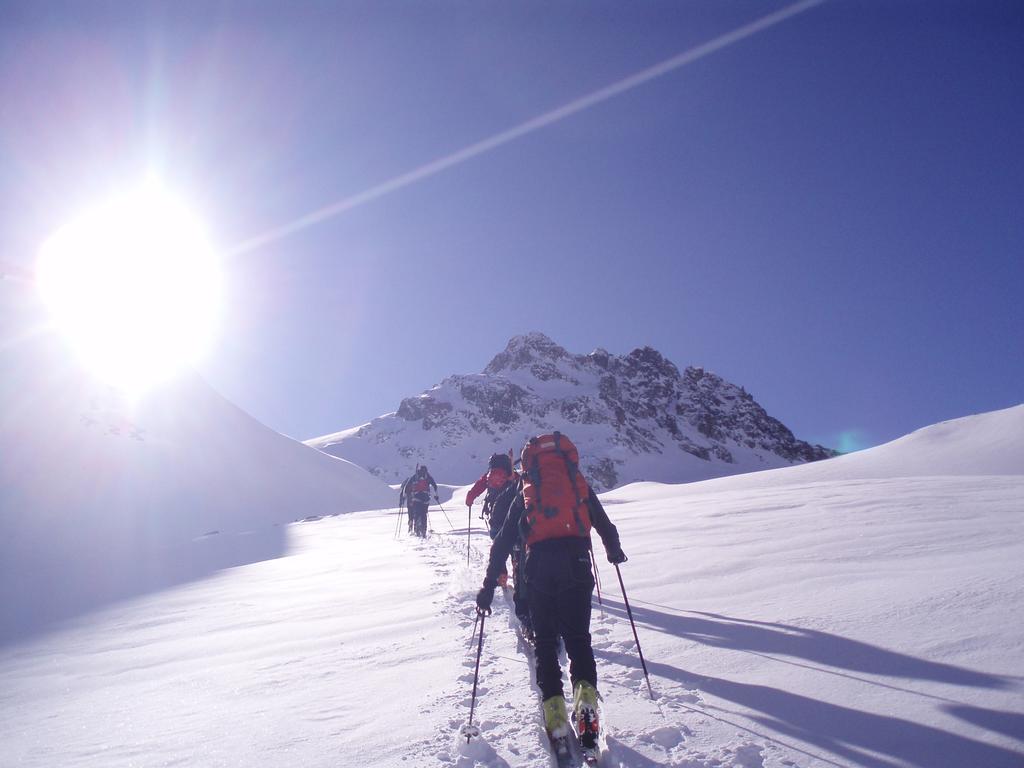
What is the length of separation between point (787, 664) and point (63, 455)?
112 ft

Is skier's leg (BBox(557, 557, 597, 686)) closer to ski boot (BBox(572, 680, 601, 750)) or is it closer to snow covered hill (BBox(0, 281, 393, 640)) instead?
ski boot (BBox(572, 680, 601, 750))

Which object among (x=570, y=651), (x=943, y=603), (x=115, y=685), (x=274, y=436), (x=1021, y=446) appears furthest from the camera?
(x=274, y=436)

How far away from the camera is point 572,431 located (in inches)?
6127

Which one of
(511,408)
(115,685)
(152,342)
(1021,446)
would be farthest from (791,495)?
(511,408)

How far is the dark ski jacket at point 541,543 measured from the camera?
3930 millimetres

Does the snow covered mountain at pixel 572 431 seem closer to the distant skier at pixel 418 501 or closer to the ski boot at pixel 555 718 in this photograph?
the distant skier at pixel 418 501

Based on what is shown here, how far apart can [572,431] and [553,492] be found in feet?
502

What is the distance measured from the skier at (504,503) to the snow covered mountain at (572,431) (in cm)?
11982

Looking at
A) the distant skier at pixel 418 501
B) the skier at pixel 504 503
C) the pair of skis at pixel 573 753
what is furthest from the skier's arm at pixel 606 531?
the distant skier at pixel 418 501

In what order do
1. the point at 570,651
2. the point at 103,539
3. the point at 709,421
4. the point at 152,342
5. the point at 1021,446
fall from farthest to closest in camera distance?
the point at 709,421 → the point at 152,342 → the point at 1021,446 → the point at 103,539 → the point at 570,651

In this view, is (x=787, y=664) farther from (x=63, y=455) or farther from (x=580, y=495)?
(x=63, y=455)

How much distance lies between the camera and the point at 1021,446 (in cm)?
2403

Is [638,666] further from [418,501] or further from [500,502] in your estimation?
[418,501]

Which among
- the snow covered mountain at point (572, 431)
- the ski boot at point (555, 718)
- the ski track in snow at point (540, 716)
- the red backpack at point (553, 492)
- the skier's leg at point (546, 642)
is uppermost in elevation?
the snow covered mountain at point (572, 431)
